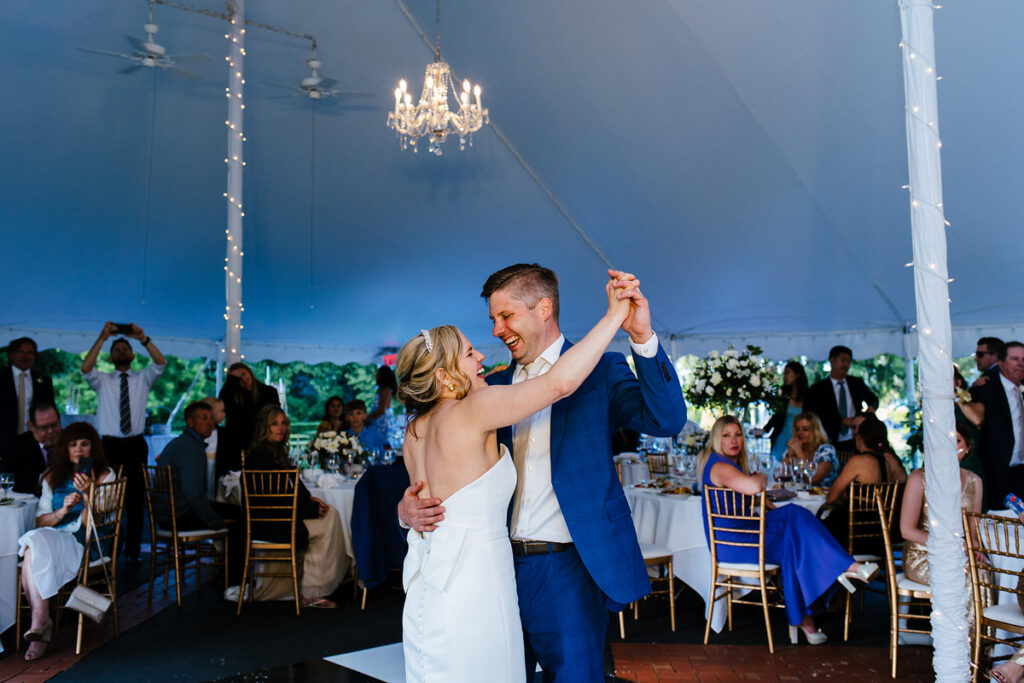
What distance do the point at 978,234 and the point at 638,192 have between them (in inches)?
125

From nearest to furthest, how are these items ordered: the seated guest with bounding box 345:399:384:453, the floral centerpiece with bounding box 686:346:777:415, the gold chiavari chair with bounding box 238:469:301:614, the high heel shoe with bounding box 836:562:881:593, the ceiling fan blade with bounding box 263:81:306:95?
1. the high heel shoe with bounding box 836:562:881:593
2. the gold chiavari chair with bounding box 238:469:301:614
3. the floral centerpiece with bounding box 686:346:777:415
4. the ceiling fan blade with bounding box 263:81:306:95
5. the seated guest with bounding box 345:399:384:453

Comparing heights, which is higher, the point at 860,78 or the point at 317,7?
the point at 317,7

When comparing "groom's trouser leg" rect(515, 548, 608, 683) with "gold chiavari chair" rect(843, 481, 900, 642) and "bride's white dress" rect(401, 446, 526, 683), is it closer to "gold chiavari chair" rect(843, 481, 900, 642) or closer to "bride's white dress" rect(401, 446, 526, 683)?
"bride's white dress" rect(401, 446, 526, 683)

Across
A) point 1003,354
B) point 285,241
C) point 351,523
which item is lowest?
point 351,523

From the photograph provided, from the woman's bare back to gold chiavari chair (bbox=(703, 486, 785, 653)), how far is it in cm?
298

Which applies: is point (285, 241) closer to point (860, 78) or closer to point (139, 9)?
point (139, 9)

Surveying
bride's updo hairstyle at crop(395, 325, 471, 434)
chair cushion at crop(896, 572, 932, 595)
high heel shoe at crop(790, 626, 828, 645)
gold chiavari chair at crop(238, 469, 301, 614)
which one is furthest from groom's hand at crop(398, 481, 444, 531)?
gold chiavari chair at crop(238, 469, 301, 614)

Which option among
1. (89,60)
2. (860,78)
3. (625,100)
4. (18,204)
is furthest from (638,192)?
(18,204)

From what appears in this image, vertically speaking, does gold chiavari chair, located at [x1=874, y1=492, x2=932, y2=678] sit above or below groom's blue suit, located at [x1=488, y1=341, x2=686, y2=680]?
below

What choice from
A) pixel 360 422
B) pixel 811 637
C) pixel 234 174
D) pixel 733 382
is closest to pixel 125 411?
pixel 360 422

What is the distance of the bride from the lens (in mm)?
1973

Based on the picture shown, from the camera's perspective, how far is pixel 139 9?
24.6 ft

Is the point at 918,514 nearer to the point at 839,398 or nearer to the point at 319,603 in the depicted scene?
the point at 839,398

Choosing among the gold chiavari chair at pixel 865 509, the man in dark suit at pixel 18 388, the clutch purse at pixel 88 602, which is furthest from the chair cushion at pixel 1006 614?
the man in dark suit at pixel 18 388
